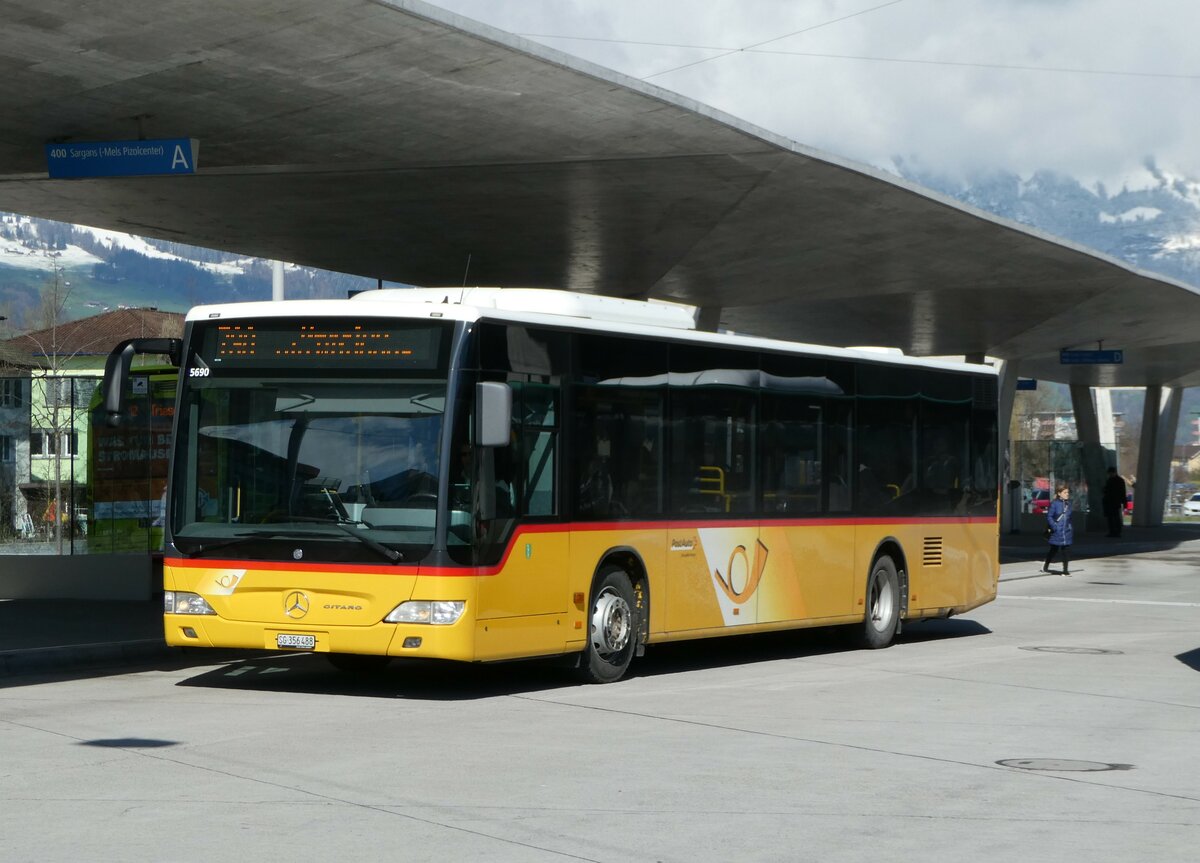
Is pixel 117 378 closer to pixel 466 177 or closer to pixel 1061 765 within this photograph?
pixel 1061 765

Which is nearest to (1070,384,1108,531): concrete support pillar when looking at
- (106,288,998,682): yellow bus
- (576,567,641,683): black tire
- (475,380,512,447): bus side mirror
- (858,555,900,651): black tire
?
(858,555,900,651): black tire

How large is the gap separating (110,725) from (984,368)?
38.8 ft

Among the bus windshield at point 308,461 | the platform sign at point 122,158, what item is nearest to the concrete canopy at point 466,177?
the platform sign at point 122,158

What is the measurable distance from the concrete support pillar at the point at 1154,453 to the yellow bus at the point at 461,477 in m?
56.1

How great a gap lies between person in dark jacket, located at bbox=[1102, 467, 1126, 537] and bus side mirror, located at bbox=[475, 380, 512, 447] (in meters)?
45.4

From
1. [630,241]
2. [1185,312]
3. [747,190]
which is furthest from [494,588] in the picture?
[1185,312]

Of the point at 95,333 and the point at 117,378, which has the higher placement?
the point at 95,333

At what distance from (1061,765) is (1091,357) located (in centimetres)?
3738

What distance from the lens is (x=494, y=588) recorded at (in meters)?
12.7

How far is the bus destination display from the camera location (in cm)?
1273

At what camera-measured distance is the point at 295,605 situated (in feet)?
42.0

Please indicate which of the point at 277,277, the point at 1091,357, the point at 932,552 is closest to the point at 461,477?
the point at 932,552

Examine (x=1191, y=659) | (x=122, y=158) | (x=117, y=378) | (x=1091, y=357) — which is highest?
(x=1091, y=357)

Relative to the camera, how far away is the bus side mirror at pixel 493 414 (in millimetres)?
12469
